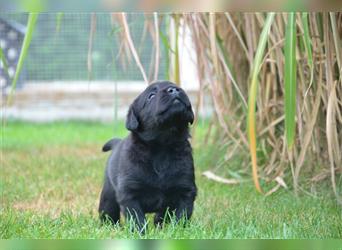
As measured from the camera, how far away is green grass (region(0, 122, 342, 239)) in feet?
5.24

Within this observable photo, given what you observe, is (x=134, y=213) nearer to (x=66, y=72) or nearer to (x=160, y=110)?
(x=160, y=110)

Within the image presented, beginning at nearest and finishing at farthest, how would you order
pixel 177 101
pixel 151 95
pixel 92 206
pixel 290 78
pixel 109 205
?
pixel 290 78 → pixel 177 101 → pixel 151 95 → pixel 109 205 → pixel 92 206

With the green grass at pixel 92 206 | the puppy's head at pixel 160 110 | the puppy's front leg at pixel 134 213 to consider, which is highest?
the puppy's head at pixel 160 110

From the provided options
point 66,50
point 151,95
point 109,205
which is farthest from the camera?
point 66,50

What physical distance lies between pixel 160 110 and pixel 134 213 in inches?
11.5

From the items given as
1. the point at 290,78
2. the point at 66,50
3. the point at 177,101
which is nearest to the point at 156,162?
the point at 177,101

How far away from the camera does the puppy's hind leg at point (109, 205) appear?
203cm

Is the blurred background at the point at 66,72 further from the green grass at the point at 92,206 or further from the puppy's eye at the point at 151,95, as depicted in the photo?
the puppy's eye at the point at 151,95

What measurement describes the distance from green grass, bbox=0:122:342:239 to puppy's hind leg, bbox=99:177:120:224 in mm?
50

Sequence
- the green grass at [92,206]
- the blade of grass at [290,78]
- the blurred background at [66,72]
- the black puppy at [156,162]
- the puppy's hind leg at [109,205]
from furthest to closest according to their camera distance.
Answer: the blurred background at [66,72] < the puppy's hind leg at [109,205] < the black puppy at [156,162] < the green grass at [92,206] < the blade of grass at [290,78]

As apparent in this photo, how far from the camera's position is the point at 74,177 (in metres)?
3.10

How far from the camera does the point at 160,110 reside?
1712 millimetres

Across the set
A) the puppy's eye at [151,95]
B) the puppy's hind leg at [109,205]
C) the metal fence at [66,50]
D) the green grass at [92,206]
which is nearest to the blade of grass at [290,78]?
the green grass at [92,206]

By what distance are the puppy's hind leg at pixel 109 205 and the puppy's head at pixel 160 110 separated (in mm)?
260
